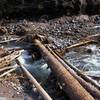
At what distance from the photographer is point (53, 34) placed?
15.7 metres

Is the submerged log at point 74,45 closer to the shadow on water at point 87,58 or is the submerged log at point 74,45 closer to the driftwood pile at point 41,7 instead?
the shadow on water at point 87,58

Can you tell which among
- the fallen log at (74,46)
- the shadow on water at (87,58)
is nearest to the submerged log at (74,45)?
the fallen log at (74,46)

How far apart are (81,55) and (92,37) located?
2.05 metres

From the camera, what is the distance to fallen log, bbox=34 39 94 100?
302 inches

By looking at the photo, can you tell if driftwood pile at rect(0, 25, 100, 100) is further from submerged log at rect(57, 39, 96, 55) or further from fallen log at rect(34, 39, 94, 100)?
submerged log at rect(57, 39, 96, 55)

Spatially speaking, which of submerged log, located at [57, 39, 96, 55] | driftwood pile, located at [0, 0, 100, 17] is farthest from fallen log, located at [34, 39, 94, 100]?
driftwood pile, located at [0, 0, 100, 17]

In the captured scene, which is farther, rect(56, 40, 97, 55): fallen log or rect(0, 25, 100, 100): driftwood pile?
rect(56, 40, 97, 55): fallen log

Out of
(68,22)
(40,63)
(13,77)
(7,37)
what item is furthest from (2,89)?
(68,22)

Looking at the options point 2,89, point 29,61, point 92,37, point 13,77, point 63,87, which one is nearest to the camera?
point 63,87

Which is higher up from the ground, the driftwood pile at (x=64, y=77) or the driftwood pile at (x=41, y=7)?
the driftwood pile at (x=41, y=7)

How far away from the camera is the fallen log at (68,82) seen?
25.2 feet

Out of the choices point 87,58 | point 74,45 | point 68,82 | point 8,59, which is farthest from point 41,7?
point 68,82

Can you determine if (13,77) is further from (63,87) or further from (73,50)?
(73,50)

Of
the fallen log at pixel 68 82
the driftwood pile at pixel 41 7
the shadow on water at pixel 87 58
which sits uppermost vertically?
the driftwood pile at pixel 41 7
